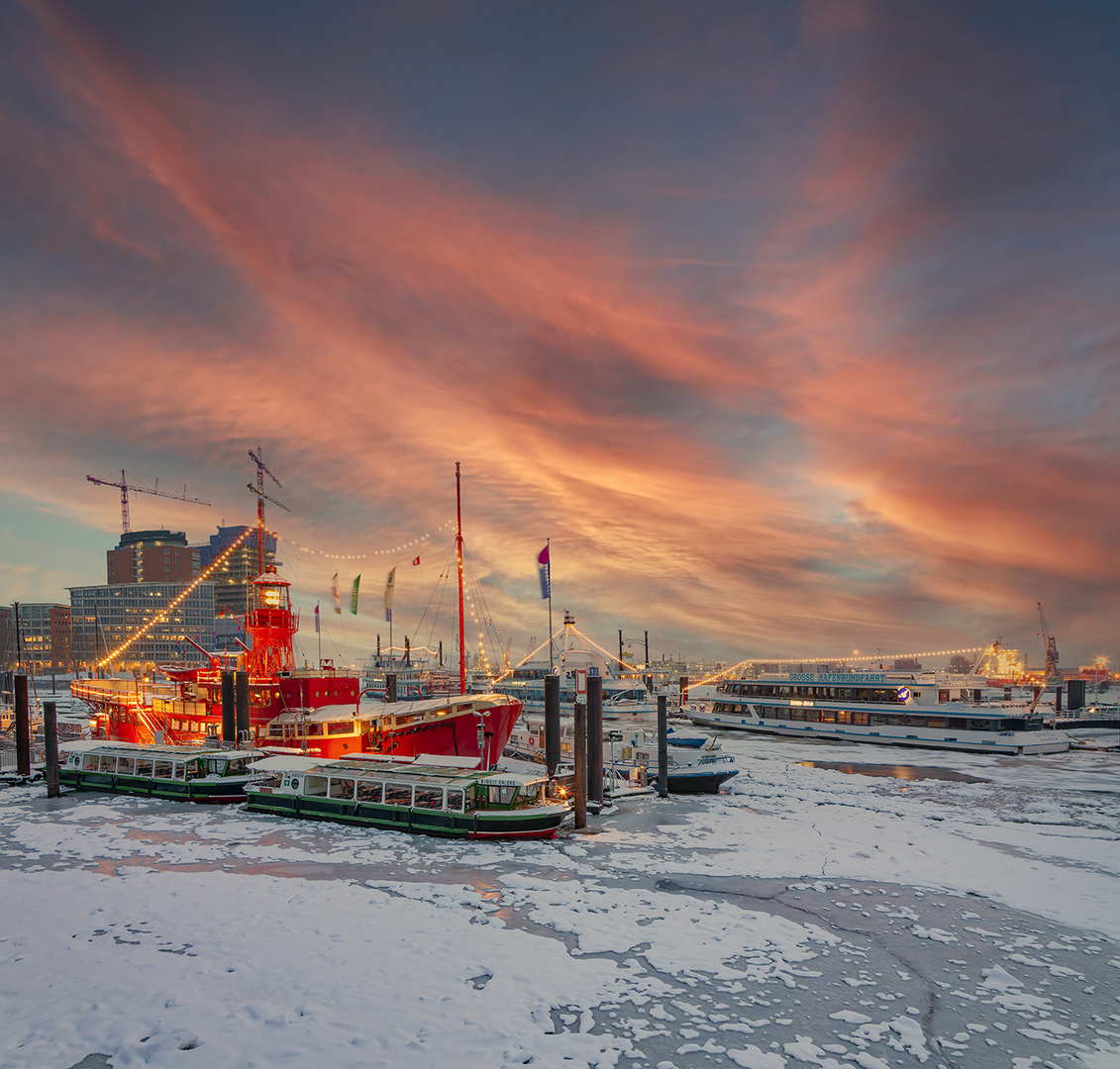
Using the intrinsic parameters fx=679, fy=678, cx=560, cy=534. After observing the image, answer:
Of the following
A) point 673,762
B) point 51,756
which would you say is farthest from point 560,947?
point 51,756

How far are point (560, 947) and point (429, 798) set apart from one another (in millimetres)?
13351

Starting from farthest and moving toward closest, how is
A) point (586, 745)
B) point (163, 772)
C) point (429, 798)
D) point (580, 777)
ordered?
point (163, 772)
point (586, 745)
point (429, 798)
point (580, 777)

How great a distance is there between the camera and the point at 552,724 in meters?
36.4

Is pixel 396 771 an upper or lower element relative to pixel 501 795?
upper

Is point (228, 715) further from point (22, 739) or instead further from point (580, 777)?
point (580, 777)

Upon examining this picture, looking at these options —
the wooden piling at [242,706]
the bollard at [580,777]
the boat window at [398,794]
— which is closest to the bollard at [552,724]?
the bollard at [580,777]

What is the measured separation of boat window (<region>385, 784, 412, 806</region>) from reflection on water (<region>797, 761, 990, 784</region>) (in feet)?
108

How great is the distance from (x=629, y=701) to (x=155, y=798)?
224 ft

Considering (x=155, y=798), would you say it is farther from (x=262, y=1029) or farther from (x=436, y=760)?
(x=262, y=1029)

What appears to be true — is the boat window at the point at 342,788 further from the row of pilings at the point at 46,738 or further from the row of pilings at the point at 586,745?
the row of pilings at the point at 46,738

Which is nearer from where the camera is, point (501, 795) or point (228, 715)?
point (501, 795)

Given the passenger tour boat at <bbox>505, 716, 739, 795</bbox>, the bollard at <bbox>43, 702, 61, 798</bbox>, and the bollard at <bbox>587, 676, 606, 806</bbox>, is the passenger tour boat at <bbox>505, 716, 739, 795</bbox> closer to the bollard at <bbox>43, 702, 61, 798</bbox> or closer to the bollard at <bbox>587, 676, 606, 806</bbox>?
the bollard at <bbox>587, 676, 606, 806</bbox>

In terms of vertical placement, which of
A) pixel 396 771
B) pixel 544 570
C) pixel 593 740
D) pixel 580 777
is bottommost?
pixel 580 777

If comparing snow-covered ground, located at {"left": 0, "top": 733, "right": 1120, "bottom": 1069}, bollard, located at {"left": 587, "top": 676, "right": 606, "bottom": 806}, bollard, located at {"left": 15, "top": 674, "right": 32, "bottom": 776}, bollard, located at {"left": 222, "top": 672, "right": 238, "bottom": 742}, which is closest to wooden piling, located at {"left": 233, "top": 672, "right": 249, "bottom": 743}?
bollard, located at {"left": 222, "top": 672, "right": 238, "bottom": 742}
